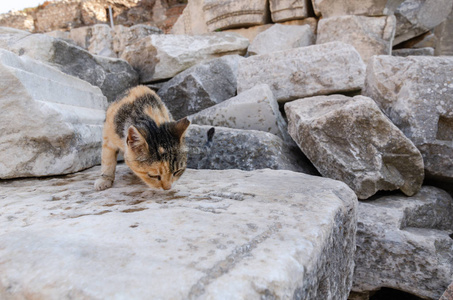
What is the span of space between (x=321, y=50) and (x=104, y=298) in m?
3.09

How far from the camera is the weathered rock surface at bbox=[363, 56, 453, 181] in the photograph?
2.45 meters

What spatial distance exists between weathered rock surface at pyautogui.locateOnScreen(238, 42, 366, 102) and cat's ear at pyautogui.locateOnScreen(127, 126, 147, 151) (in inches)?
76.1

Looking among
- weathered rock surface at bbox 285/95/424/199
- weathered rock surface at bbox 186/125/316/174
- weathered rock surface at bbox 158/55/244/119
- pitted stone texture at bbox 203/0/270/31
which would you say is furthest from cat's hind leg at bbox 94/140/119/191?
pitted stone texture at bbox 203/0/270/31

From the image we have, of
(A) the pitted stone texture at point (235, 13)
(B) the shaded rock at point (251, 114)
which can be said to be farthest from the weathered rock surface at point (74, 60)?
(A) the pitted stone texture at point (235, 13)

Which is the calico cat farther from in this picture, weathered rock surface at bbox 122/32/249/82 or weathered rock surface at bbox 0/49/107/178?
weathered rock surface at bbox 122/32/249/82

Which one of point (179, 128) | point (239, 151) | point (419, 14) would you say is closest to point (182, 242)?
point (179, 128)

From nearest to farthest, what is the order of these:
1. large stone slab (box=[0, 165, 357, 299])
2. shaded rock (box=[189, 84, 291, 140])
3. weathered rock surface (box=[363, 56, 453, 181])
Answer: large stone slab (box=[0, 165, 357, 299]) → weathered rock surface (box=[363, 56, 453, 181]) → shaded rock (box=[189, 84, 291, 140])

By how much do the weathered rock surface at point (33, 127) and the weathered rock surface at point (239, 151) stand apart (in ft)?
3.10

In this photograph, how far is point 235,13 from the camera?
212 inches

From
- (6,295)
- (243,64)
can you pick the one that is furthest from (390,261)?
(243,64)

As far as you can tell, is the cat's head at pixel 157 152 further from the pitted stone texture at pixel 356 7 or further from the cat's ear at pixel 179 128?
the pitted stone texture at pixel 356 7

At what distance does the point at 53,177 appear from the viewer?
2395mm

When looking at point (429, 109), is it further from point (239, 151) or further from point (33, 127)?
point (33, 127)

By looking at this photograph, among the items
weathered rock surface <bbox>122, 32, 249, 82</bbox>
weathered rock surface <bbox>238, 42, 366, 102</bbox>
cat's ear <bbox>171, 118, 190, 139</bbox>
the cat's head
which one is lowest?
the cat's head
